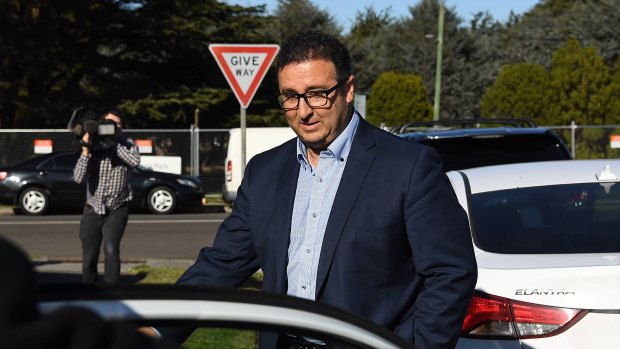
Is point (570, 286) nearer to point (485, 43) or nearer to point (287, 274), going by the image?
point (287, 274)

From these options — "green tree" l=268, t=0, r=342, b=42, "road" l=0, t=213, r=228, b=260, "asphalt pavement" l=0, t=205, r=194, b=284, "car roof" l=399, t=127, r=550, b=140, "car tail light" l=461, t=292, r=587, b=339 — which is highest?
"green tree" l=268, t=0, r=342, b=42

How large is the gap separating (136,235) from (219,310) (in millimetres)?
16203

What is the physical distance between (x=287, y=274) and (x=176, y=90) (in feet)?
120

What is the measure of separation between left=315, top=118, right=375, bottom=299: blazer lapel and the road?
33.8 ft

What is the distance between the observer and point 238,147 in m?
24.8

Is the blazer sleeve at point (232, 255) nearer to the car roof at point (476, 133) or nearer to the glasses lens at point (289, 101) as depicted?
the glasses lens at point (289, 101)

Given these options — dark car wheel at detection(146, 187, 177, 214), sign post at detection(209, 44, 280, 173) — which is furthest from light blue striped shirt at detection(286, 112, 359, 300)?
dark car wheel at detection(146, 187, 177, 214)

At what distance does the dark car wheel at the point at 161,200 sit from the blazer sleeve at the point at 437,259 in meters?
20.1

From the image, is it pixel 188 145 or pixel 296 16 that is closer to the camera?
pixel 188 145

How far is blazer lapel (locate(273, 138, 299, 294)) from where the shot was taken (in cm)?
337

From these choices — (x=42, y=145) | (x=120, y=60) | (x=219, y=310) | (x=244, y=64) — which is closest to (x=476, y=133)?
(x=244, y=64)

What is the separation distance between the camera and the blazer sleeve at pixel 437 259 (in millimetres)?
3186

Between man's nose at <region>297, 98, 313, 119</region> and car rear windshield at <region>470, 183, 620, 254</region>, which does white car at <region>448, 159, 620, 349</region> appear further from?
man's nose at <region>297, 98, 313, 119</region>

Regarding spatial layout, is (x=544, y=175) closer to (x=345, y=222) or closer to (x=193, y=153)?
(x=345, y=222)
